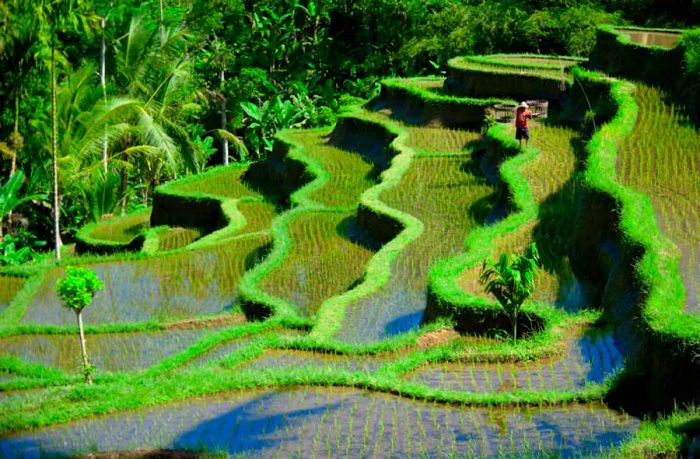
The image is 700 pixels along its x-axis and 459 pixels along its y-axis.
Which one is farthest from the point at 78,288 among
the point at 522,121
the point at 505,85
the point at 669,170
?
the point at 505,85

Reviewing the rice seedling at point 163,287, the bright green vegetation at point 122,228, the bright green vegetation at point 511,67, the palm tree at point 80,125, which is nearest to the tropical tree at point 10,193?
the palm tree at point 80,125

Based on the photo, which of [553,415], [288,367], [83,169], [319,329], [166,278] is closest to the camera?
[553,415]

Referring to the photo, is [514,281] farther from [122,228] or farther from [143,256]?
[122,228]

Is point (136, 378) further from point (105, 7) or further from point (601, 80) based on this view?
point (105, 7)

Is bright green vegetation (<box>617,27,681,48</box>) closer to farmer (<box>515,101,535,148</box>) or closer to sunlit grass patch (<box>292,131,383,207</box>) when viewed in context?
farmer (<box>515,101,535,148</box>)

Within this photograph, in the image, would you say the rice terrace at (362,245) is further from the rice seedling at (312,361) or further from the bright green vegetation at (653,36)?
the bright green vegetation at (653,36)

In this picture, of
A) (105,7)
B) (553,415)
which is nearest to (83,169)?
(105,7)
